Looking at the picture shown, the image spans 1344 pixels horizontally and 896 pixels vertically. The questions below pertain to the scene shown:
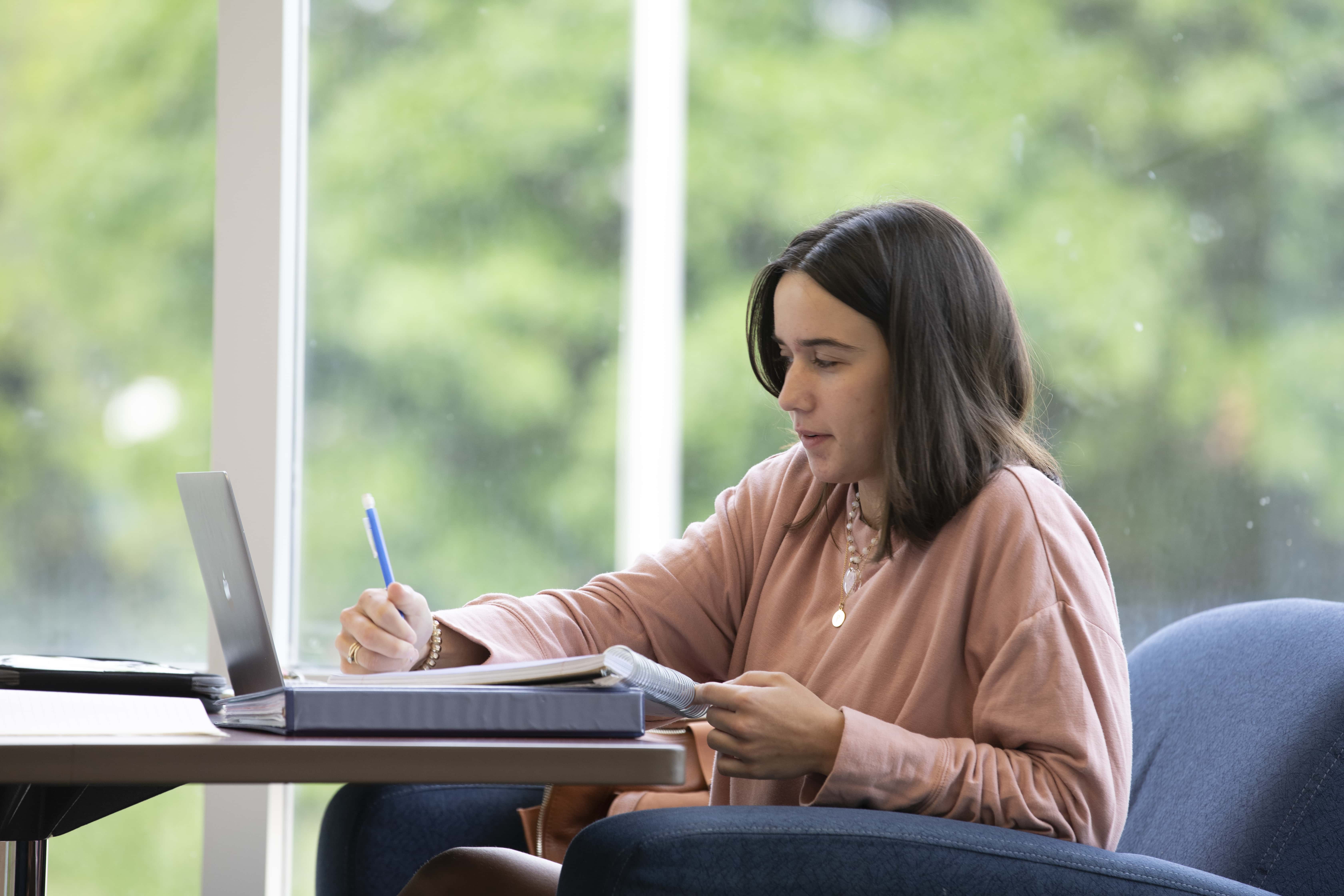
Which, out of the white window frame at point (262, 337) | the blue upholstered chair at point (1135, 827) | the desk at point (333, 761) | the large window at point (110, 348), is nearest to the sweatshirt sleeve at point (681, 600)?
the blue upholstered chair at point (1135, 827)

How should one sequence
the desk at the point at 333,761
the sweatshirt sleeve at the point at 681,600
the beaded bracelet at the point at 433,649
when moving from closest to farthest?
the desk at the point at 333,761
the beaded bracelet at the point at 433,649
the sweatshirt sleeve at the point at 681,600

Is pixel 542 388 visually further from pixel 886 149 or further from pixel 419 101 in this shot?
pixel 886 149

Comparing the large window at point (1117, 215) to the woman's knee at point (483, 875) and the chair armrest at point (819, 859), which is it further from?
the chair armrest at point (819, 859)

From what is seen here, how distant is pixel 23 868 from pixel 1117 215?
6.32 feet

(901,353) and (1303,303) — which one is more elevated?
(1303,303)

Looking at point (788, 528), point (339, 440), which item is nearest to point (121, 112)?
point (339, 440)

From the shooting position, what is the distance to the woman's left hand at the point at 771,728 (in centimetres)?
93

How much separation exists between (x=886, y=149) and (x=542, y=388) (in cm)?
79

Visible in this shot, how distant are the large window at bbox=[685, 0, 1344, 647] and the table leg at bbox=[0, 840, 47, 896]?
1376 millimetres

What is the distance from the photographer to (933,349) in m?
1.17

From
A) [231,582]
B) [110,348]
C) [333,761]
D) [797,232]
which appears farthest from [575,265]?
[333,761]

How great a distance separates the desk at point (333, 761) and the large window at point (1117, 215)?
57.4 inches

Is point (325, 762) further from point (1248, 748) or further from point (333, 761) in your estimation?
point (1248, 748)

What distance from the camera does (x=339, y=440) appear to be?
2164mm
